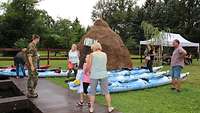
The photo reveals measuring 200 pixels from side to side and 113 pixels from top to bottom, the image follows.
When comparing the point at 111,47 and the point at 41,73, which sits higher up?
the point at 111,47

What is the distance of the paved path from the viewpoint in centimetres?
735

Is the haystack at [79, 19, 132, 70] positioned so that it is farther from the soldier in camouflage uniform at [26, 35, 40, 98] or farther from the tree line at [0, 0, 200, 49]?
the tree line at [0, 0, 200, 49]

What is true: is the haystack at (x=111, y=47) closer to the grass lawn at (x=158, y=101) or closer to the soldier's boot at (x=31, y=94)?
the grass lawn at (x=158, y=101)

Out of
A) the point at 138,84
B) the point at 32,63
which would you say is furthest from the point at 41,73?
the point at 32,63

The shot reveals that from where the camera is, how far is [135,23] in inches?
2051

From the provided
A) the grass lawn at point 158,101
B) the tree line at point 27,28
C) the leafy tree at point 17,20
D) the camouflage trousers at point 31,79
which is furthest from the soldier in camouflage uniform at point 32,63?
the leafy tree at point 17,20

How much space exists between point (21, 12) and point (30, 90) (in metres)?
29.7

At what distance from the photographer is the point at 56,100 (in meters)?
8.59

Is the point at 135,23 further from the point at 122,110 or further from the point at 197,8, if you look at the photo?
the point at 122,110

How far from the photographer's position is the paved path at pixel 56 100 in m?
7.35

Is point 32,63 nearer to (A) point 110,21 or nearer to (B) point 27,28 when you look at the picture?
(B) point 27,28

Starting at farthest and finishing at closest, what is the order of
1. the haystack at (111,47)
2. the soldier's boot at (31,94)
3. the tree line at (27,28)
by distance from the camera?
the tree line at (27,28) → the haystack at (111,47) → the soldier's boot at (31,94)

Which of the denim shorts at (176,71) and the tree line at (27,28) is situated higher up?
the tree line at (27,28)

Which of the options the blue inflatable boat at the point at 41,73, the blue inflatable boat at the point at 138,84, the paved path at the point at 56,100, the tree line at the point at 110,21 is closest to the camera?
the paved path at the point at 56,100
